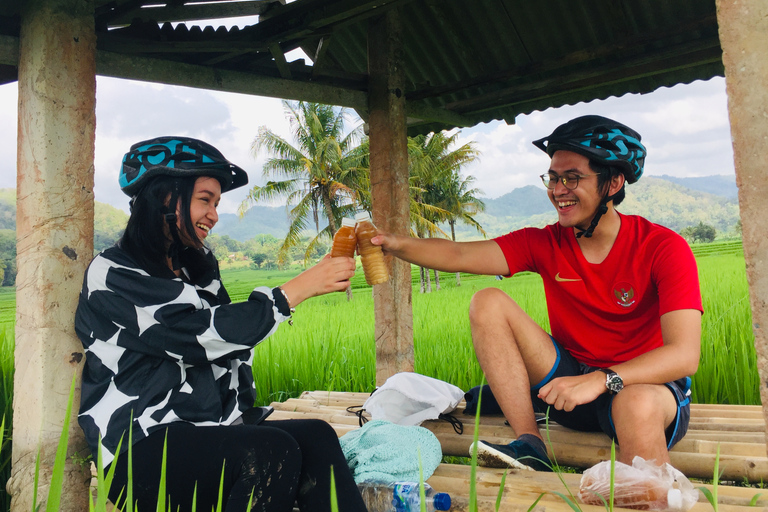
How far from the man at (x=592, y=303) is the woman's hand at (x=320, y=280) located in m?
0.46

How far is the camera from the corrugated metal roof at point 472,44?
307 cm

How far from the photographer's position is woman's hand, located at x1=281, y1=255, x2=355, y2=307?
75.0 inches

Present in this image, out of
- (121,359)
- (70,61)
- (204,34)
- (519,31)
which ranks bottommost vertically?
(121,359)

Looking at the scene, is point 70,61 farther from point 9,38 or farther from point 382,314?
point 382,314

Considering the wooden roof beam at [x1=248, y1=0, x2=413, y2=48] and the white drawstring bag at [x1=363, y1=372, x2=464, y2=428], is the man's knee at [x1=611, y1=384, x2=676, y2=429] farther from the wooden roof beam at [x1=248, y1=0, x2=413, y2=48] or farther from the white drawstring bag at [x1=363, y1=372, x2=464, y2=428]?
the wooden roof beam at [x1=248, y1=0, x2=413, y2=48]

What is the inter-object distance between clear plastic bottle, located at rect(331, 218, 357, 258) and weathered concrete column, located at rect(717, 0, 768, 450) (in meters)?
1.31

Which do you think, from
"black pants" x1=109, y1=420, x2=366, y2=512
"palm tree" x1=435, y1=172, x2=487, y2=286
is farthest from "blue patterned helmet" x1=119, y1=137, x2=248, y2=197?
"palm tree" x1=435, y1=172, x2=487, y2=286

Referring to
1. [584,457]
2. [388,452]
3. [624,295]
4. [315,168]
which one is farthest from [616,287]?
[315,168]

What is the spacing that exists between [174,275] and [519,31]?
3.17 metres

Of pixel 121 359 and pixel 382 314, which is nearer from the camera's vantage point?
pixel 121 359

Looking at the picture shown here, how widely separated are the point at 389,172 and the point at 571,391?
214cm

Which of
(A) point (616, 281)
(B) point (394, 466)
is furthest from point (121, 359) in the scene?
(A) point (616, 281)

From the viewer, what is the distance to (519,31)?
13.3 ft

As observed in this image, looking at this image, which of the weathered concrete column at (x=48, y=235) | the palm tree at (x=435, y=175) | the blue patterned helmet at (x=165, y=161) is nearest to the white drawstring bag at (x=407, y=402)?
the weathered concrete column at (x=48, y=235)
